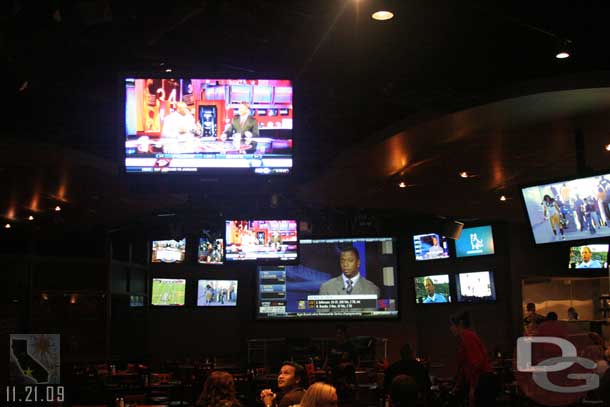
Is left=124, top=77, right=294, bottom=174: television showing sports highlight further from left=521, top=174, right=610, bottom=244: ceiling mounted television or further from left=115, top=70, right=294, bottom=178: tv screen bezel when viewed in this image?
left=521, top=174, right=610, bottom=244: ceiling mounted television

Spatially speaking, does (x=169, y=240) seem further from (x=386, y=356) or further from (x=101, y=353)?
(x=386, y=356)

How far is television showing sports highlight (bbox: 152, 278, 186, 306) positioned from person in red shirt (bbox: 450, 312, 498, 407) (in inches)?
475

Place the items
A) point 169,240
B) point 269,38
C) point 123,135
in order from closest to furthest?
1. point 123,135
2. point 269,38
3. point 169,240

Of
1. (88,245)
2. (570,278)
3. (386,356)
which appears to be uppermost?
(88,245)

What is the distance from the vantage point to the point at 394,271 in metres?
17.3

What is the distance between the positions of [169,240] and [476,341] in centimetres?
1238

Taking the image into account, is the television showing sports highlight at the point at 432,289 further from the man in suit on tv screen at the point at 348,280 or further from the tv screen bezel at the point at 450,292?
the man in suit on tv screen at the point at 348,280

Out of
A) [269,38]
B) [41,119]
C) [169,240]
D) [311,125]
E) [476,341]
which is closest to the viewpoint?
[269,38]

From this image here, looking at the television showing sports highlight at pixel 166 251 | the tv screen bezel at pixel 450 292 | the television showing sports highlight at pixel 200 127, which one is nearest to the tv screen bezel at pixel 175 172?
the television showing sports highlight at pixel 200 127

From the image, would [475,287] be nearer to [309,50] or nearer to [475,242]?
[475,242]

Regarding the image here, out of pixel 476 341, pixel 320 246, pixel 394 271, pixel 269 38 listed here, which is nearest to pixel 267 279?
pixel 320 246

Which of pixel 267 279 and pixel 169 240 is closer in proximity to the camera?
pixel 267 279

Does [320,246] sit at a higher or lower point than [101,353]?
higher

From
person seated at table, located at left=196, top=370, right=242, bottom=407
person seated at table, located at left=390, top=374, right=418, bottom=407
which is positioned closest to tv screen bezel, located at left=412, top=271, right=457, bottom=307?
person seated at table, located at left=196, top=370, right=242, bottom=407
